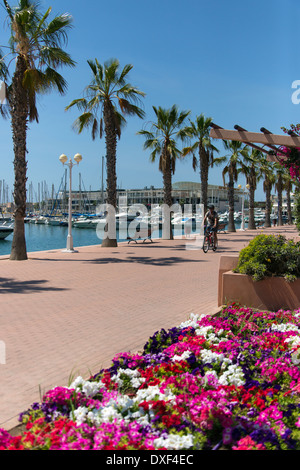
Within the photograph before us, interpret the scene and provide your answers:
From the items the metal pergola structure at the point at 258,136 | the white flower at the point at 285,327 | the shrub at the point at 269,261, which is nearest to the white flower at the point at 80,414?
the white flower at the point at 285,327

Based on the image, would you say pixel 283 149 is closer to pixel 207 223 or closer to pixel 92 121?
pixel 207 223

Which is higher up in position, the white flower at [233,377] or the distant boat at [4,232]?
the distant boat at [4,232]

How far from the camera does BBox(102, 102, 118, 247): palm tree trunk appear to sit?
2002 cm

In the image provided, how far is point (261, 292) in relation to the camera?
638cm

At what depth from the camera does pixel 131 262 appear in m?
14.4

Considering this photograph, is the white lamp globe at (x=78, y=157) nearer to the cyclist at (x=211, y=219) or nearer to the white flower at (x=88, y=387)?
the cyclist at (x=211, y=219)

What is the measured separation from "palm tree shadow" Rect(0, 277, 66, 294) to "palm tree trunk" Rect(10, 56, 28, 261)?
4.66 m

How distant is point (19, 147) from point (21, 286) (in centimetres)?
698

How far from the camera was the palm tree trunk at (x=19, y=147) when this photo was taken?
46.6 ft

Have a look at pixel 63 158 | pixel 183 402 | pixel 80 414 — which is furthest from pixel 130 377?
pixel 63 158

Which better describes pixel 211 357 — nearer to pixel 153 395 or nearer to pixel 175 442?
pixel 153 395

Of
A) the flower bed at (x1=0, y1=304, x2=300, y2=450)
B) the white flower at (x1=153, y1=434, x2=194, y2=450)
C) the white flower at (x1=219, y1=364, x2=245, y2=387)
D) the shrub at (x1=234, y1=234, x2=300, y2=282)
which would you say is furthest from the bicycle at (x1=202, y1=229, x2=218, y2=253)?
the white flower at (x1=153, y1=434, x2=194, y2=450)

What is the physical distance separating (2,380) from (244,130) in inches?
226

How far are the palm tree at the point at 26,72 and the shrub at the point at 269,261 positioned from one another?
A: 404 inches
